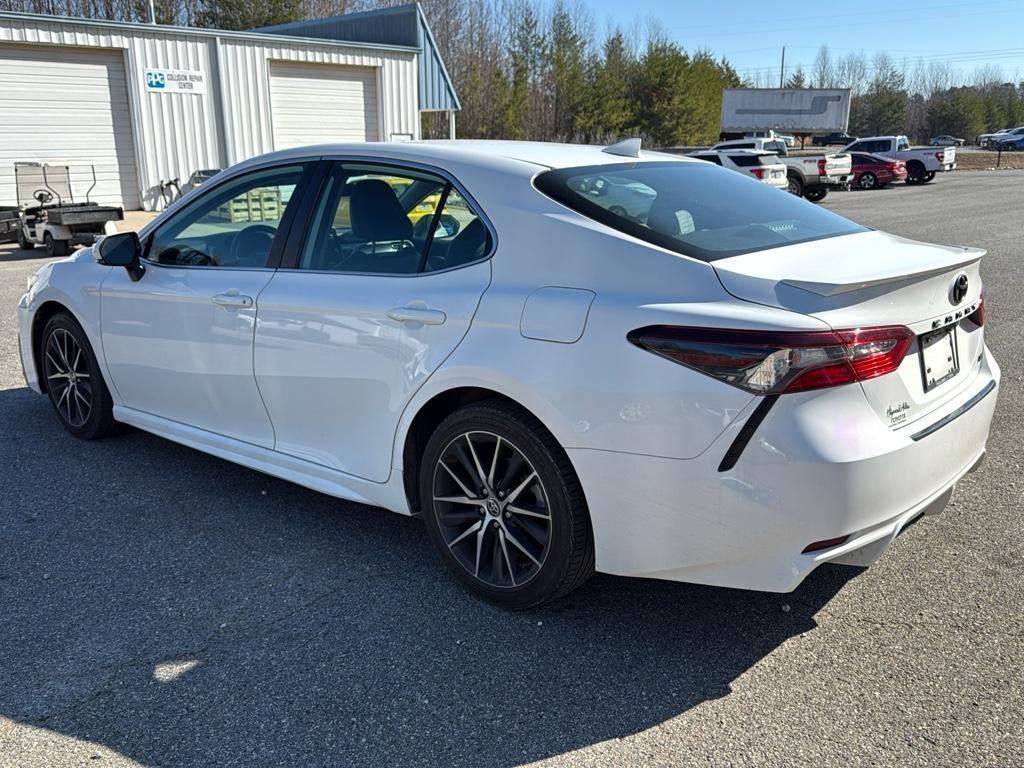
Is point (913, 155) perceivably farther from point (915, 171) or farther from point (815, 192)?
point (815, 192)

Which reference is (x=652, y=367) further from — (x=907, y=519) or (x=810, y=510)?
(x=907, y=519)

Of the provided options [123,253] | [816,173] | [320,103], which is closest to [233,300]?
[123,253]

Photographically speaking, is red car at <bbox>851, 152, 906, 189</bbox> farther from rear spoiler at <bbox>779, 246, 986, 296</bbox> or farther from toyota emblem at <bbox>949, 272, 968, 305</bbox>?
rear spoiler at <bbox>779, 246, 986, 296</bbox>

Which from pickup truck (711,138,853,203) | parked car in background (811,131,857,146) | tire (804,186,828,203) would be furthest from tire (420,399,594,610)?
parked car in background (811,131,857,146)

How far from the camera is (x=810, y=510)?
262 cm

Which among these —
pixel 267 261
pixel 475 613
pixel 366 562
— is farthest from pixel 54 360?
pixel 475 613

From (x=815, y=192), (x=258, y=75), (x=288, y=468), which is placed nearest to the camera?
(x=288, y=468)

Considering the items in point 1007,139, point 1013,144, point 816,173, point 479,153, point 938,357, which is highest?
point 1007,139

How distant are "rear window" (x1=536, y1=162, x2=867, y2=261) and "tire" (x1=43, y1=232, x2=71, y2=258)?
13674 mm

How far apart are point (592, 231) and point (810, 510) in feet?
3.70

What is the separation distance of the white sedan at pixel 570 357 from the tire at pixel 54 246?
39.1 ft

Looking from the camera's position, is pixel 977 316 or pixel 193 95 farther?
pixel 193 95

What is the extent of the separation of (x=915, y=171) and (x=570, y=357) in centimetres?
3660

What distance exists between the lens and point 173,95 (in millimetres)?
21891
